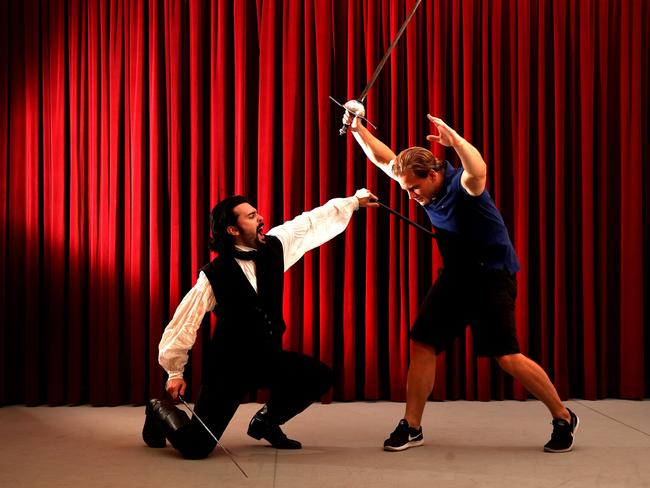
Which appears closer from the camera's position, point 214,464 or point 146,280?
point 214,464

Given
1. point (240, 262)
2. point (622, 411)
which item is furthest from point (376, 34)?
point (622, 411)

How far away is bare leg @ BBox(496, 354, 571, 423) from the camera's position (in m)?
2.65

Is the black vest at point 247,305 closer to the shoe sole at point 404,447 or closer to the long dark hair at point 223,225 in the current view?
the long dark hair at point 223,225

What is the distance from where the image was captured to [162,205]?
3.78 meters

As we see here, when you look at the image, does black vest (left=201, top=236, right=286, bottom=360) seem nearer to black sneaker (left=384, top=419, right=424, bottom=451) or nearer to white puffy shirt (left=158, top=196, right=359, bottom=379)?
white puffy shirt (left=158, top=196, right=359, bottom=379)

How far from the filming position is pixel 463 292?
8.99 ft

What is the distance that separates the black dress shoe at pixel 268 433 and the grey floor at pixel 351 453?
0.04 metres

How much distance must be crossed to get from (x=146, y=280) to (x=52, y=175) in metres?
0.76

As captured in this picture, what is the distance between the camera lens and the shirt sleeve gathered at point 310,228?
2.77m

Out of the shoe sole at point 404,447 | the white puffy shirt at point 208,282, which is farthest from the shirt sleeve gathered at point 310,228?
the shoe sole at point 404,447

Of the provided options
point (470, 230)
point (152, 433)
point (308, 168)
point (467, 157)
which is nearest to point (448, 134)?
point (467, 157)

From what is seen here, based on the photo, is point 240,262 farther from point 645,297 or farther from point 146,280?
point 645,297

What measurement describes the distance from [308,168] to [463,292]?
1.33 meters

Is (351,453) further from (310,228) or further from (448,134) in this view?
(448,134)
